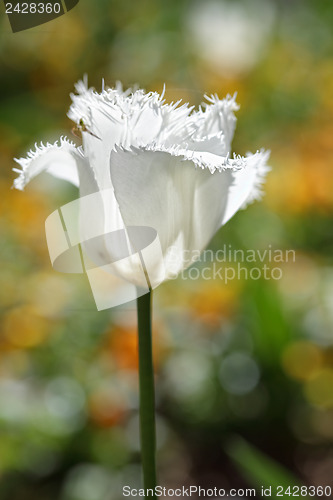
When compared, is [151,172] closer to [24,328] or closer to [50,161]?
[50,161]

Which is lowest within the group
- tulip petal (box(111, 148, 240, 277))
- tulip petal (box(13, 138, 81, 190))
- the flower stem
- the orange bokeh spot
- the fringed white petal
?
the flower stem

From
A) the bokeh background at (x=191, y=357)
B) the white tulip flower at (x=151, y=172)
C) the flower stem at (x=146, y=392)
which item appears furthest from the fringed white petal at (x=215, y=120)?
the bokeh background at (x=191, y=357)

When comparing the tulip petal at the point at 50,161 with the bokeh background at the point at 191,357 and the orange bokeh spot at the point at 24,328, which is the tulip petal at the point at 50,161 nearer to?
the bokeh background at the point at 191,357

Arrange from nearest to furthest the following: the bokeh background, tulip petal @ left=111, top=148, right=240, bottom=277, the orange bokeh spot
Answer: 1. tulip petal @ left=111, top=148, right=240, bottom=277
2. the bokeh background
3. the orange bokeh spot

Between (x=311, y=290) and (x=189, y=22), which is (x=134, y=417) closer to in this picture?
(x=311, y=290)

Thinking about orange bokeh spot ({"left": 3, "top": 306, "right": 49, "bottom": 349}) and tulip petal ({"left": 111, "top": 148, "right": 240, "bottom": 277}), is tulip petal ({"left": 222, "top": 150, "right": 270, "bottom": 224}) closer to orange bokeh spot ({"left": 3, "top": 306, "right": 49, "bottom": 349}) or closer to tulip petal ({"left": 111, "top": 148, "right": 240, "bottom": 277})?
tulip petal ({"left": 111, "top": 148, "right": 240, "bottom": 277})

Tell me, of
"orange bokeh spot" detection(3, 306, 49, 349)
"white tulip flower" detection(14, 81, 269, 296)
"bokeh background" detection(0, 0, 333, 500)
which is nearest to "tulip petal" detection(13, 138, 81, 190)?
"white tulip flower" detection(14, 81, 269, 296)

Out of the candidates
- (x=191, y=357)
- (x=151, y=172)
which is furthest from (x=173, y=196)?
(x=191, y=357)

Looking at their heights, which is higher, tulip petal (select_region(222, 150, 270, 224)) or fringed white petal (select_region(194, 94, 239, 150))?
fringed white petal (select_region(194, 94, 239, 150))
